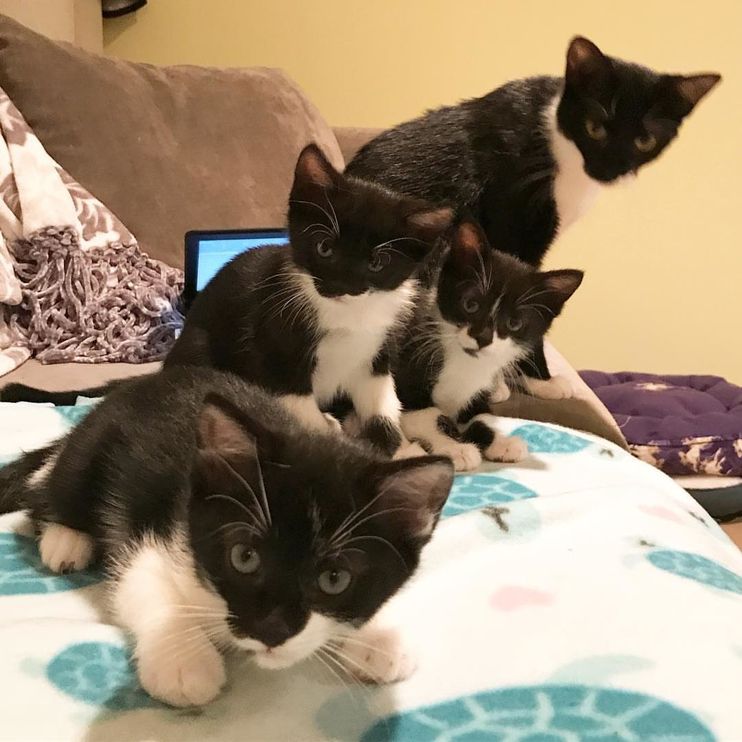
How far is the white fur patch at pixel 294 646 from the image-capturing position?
2.04 feet

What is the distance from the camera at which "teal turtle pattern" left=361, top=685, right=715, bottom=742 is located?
2.01 ft

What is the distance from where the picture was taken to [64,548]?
86 centimetres

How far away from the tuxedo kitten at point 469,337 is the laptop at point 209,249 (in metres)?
0.57

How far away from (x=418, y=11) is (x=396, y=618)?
243 centimetres

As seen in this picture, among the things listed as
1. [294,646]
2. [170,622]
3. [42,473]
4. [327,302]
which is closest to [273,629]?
[294,646]

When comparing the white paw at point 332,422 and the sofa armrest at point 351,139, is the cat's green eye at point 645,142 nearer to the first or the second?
the white paw at point 332,422

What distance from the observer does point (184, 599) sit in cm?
72

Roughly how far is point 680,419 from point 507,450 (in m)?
1.28

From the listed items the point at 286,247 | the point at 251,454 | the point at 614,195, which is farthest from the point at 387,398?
the point at 614,195

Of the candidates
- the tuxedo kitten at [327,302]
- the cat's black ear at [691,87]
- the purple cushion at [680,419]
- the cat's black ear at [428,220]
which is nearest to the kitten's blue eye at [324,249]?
the tuxedo kitten at [327,302]

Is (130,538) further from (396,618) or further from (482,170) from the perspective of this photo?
(482,170)

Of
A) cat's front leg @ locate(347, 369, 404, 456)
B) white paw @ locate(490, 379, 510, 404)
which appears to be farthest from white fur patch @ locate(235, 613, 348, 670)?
white paw @ locate(490, 379, 510, 404)

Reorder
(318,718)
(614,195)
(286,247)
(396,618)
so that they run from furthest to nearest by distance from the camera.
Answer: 1. (614,195)
2. (286,247)
3. (396,618)
4. (318,718)

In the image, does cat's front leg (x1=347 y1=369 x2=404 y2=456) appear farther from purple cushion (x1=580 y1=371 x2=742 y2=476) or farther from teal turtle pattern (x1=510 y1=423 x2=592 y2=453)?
purple cushion (x1=580 y1=371 x2=742 y2=476)
